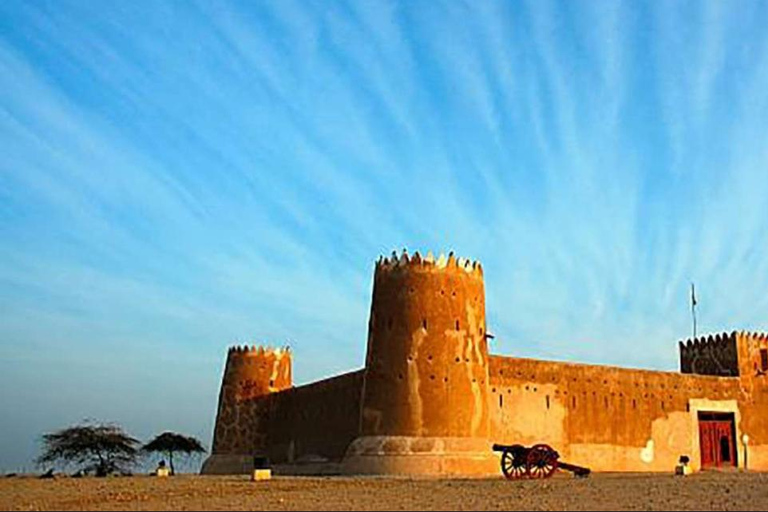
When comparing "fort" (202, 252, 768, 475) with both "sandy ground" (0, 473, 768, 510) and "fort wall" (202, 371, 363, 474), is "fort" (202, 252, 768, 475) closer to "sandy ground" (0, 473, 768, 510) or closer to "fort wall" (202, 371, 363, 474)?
"fort wall" (202, 371, 363, 474)

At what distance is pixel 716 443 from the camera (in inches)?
1211

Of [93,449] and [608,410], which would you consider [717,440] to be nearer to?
[608,410]

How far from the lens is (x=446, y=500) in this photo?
13742 millimetres

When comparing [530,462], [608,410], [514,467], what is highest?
[608,410]

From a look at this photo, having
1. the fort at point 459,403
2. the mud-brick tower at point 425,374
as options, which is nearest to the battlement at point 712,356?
the fort at point 459,403

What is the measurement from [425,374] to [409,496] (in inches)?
358

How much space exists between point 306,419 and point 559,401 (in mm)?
8580

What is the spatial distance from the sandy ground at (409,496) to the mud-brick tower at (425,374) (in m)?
3.25

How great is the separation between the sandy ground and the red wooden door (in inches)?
448

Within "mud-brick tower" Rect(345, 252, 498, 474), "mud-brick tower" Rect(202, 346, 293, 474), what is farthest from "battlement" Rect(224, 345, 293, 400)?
"mud-brick tower" Rect(345, 252, 498, 474)

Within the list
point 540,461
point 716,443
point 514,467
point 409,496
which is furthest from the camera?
point 716,443

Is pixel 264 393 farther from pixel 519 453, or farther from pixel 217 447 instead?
pixel 519 453

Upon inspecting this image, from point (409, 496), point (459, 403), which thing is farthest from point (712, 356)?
point (409, 496)

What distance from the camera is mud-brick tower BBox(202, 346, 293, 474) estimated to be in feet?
114
